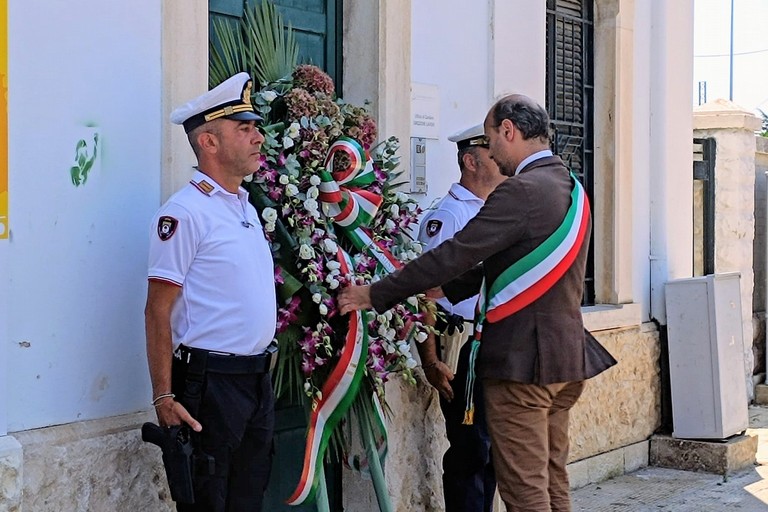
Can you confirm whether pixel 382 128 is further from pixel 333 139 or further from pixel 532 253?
pixel 532 253

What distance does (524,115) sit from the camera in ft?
13.3

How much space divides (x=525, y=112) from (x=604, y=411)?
3674 millimetres

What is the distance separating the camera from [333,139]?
4320 millimetres

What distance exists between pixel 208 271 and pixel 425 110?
89.2 inches


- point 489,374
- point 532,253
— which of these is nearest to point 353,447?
A: point 489,374

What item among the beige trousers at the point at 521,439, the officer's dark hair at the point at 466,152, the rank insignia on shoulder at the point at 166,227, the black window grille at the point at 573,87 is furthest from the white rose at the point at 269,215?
the black window grille at the point at 573,87

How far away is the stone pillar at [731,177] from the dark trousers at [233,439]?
7.13 metres

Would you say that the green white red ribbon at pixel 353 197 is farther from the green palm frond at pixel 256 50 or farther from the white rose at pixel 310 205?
the green palm frond at pixel 256 50

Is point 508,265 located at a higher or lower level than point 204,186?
lower

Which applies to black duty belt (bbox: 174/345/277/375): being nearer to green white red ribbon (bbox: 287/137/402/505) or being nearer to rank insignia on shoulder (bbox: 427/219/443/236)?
green white red ribbon (bbox: 287/137/402/505)

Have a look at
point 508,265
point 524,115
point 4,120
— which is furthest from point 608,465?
point 4,120

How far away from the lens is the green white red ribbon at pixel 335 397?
4.16 metres

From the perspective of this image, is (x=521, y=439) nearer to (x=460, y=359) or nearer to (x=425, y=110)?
(x=460, y=359)

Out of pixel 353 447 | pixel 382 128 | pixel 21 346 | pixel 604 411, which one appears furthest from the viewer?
pixel 604 411
